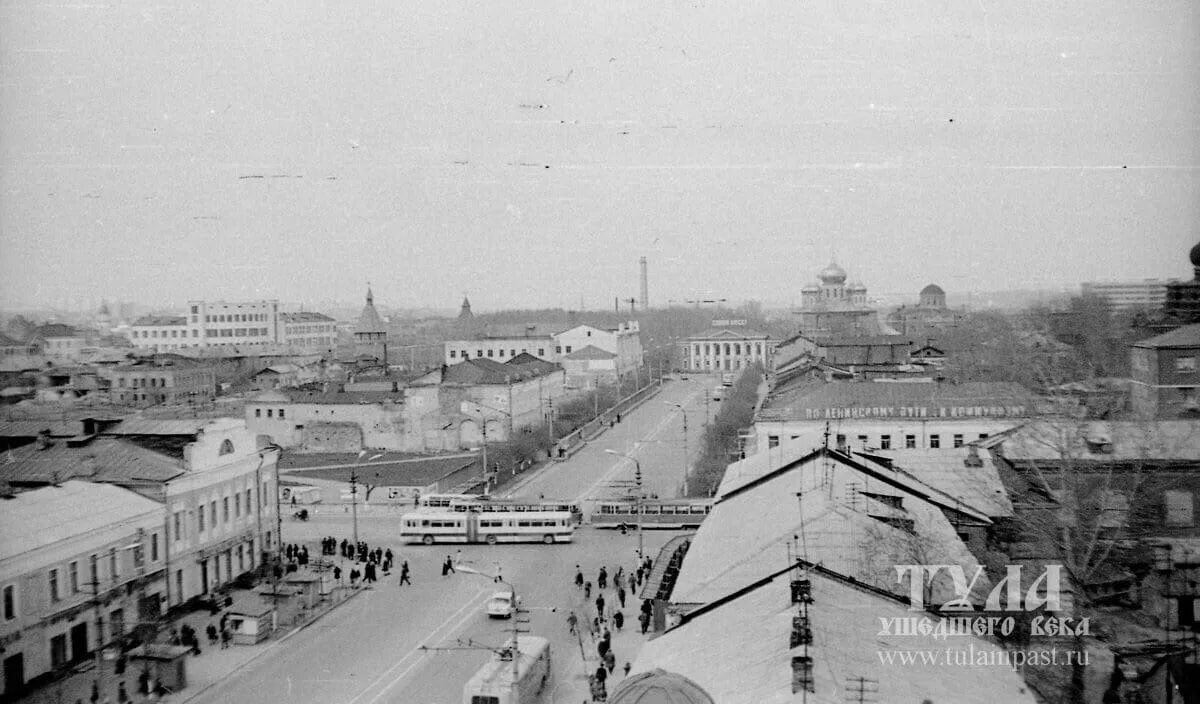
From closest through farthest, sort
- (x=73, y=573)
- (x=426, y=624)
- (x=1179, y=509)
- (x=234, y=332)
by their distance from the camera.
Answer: (x=1179, y=509)
(x=73, y=573)
(x=426, y=624)
(x=234, y=332)

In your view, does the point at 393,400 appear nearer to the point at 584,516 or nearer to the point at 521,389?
the point at 521,389

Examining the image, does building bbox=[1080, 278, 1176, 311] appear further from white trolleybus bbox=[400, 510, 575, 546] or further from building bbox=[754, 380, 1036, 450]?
white trolleybus bbox=[400, 510, 575, 546]

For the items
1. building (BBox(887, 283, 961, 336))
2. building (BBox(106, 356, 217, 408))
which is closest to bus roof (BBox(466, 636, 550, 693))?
building (BBox(106, 356, 217, 408))

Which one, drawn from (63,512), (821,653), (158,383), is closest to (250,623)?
(63,512)

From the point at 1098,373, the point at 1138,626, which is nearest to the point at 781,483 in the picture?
the point at 1138,626

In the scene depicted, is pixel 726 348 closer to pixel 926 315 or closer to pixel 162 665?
pixel 926 315

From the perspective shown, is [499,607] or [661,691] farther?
[499,607]

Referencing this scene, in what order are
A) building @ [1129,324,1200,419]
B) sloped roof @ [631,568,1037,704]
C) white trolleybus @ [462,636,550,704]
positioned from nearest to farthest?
1. sloped roof @ [631,568,1037,704]
2. white trolleybus @ [462,636,550,704]
3. building @ [1129,324,1200,419]
